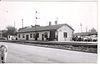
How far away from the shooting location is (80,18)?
8.93 feet

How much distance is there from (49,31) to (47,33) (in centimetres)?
4

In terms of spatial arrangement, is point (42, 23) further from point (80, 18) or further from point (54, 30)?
point (80, 18)

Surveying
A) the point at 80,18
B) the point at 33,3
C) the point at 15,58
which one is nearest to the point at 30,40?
the point at 15,58

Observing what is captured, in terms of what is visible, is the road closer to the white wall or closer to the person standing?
the person standing

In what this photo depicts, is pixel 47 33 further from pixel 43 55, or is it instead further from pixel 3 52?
pixel 3 52

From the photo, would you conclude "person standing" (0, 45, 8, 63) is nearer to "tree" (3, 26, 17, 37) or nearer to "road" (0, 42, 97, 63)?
"road" (0, 42, 97, 63)

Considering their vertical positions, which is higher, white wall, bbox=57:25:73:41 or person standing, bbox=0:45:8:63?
white wall, bbox=57:25:73:41

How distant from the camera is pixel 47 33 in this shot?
2.73 meters

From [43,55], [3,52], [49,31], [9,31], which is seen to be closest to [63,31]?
[49,31]

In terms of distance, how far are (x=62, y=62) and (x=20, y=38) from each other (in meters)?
0.65

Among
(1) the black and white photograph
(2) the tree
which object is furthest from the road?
(2) the tree

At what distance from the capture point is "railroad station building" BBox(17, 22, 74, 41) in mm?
2689

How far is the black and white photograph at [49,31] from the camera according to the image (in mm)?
2635

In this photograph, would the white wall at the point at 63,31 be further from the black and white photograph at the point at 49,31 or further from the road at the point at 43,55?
the road at the point at 43,55
